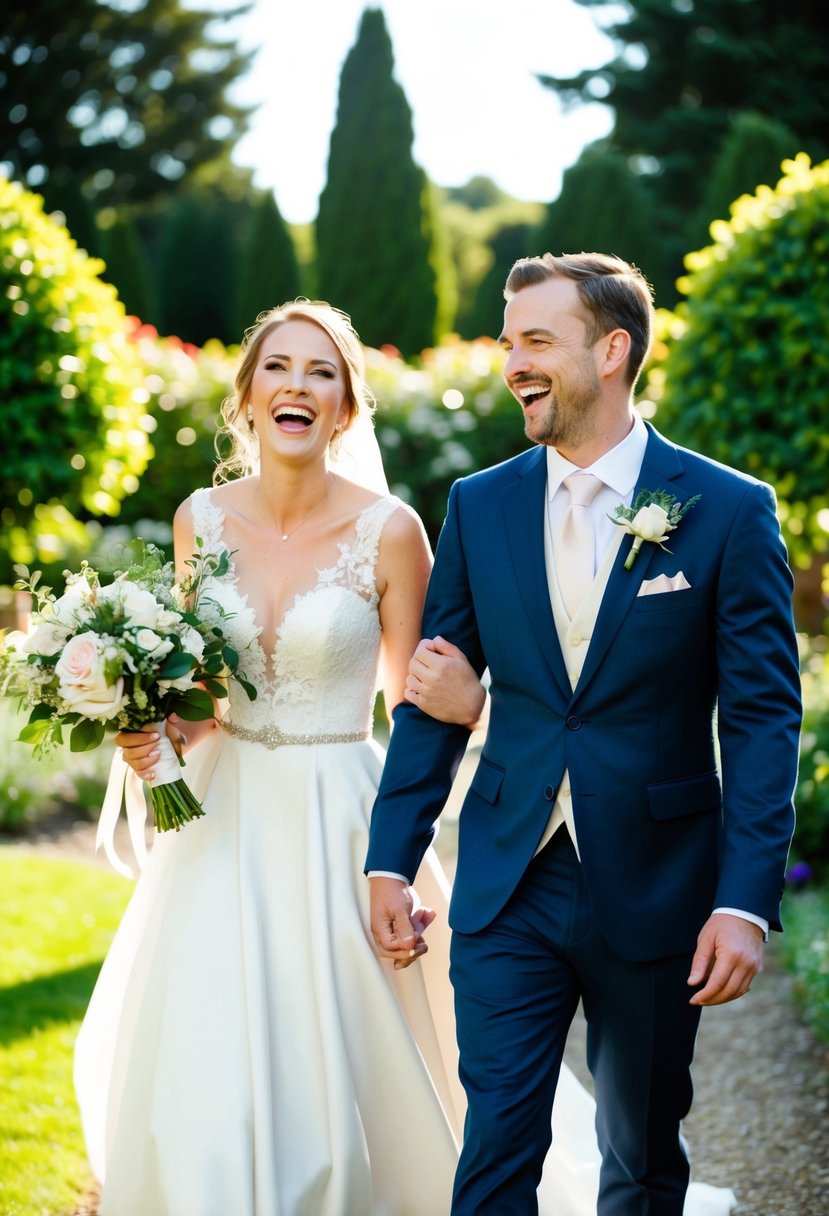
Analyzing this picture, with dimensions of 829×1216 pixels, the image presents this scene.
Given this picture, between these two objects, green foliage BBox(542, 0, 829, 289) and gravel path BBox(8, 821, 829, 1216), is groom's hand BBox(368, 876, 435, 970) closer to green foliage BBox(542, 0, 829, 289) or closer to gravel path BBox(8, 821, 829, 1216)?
gravel path BBox(8, 821, 829, 1216)

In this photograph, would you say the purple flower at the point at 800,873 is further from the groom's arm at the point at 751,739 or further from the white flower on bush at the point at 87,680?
the white flower on bush at the point at 87,680

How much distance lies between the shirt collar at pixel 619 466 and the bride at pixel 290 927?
2.43 ft

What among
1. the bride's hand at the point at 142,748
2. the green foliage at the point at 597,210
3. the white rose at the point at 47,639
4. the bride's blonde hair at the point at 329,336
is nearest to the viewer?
the white rose at the point at 47,639

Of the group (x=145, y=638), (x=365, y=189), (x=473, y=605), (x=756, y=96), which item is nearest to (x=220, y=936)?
(x=145, y=638)

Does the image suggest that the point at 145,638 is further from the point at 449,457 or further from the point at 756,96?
the point at 756,96

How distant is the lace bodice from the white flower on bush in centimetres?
51

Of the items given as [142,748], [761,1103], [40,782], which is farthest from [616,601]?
[40,782]

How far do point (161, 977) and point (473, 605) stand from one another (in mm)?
1211

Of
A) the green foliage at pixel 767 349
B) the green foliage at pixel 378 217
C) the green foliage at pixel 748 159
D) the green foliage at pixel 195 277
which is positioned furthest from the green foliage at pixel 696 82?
the green foliage at pixel 767 349

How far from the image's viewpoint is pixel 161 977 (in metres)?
3.40

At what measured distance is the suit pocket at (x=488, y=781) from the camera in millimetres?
2963

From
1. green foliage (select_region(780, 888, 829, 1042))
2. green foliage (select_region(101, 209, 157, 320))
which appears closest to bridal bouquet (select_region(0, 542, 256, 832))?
green foliage (select_region(780, 888, 829, 1042))

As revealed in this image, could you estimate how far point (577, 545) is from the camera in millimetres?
2949

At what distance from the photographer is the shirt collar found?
2.96 meters
